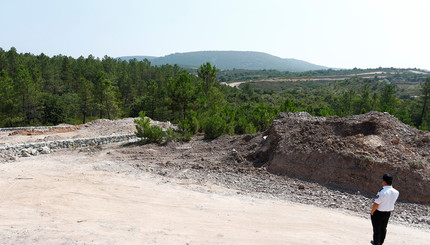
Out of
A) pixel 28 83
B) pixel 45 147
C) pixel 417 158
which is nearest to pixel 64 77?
pixel 28 83

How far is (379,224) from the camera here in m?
4.51

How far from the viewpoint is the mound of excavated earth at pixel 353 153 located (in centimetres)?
738

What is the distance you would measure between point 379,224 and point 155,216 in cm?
432

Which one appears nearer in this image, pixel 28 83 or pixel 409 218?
pixel 409 218

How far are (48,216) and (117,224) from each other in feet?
5.32

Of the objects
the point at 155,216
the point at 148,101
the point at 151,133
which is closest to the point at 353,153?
the point at 155,216

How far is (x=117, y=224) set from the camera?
5.65 metres

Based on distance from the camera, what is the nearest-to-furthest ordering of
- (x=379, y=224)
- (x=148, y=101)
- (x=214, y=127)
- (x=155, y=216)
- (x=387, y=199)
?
(x=387, y=199) < (x=379, y=224) < (x=155, y=216) < (x=214, y=127) < (x=148, y=101)

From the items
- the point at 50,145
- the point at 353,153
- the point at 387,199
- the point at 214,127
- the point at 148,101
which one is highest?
the point at 387,199

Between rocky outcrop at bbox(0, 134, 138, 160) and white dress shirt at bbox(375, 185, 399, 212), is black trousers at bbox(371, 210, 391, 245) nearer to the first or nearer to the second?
white dress shirt at bbox(375, 185, 399, 212)

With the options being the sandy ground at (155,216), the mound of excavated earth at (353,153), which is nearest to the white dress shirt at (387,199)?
the sandy ground at (155,216)

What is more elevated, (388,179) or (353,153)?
(388,179)

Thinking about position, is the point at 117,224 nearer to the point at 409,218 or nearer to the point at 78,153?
the point at 409,218

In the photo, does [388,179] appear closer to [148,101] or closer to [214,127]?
[214,127]
